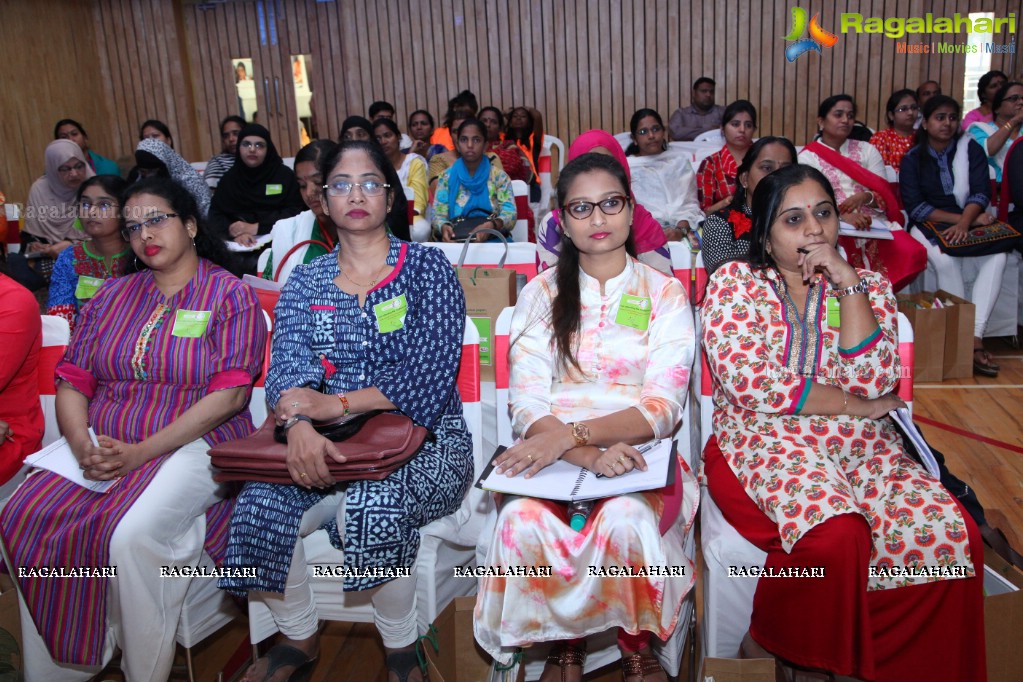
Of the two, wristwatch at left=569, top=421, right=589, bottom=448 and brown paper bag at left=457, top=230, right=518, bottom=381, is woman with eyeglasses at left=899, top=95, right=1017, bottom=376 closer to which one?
brown paper bag at left=457, top=230, right=518, bottom=381

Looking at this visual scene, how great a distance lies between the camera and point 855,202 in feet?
12.9

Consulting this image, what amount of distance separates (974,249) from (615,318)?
10.9 feet

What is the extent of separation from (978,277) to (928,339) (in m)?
0.75

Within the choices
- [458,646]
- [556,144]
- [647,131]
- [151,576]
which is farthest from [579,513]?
[556,144]

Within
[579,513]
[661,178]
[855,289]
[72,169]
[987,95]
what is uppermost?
[987,95]

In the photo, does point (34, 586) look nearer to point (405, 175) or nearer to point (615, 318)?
point (615, 318)

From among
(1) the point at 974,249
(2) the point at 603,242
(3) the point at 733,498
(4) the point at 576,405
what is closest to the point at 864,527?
(3) the point at 733,498

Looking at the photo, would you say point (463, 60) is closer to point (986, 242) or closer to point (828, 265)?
point (986, 242)

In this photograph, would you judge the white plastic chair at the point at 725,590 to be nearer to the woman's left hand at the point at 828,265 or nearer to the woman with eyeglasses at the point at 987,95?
the woman's left hand at the point at 828,265

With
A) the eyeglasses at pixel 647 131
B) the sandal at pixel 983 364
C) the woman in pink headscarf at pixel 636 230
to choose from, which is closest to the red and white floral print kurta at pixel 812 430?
the woman in pink headscarf at pixel 636 230

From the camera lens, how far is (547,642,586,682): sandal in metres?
1.85

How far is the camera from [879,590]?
70.0 inches

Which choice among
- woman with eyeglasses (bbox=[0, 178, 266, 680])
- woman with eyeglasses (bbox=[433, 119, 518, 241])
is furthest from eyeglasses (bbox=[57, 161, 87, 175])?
woman with eyeglasses (bbox=[0, 178, 266, 680])

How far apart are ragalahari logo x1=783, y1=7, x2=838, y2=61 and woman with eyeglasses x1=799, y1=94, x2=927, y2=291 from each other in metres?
4.75
